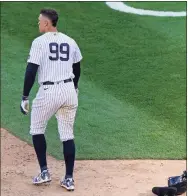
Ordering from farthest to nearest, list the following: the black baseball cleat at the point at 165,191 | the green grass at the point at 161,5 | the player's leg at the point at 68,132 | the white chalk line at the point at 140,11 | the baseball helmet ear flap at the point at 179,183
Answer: the green grass at the point at 161,5, the white chalk line at the point at 140,11, the player's leg at the point at 68,132, the baseball helmet ear flap at the point at 179,183, the black baseball cleat at the point at 165,191

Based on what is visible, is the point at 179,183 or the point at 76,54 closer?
the point at 179,183

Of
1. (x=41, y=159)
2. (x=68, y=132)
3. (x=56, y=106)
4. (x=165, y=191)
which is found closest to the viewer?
(x=165, y=191)

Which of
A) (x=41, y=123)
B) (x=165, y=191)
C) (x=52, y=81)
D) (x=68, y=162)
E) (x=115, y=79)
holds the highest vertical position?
(x=52, y=81)

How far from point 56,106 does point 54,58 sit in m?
0.55

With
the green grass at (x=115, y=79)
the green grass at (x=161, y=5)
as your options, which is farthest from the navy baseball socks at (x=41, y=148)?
the green grass at (x=161, y=5)

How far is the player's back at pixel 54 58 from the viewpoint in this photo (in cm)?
727

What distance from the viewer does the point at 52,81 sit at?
7.30 metres

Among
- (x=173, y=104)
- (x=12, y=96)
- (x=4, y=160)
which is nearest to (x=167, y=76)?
(x=173, y=104)

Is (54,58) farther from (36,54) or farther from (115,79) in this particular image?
(115,79)

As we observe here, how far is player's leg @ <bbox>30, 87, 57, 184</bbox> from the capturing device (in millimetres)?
7352

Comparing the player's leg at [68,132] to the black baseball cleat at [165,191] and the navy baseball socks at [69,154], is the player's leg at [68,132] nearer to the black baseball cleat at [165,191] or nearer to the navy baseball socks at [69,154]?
the navy baseball socks at [69,154]

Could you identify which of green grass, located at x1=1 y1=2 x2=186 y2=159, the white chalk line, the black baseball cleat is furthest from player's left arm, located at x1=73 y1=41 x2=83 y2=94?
the white chalk line

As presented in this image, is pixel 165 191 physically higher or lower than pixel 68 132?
lower

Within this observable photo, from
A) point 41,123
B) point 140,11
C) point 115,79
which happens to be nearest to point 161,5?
point 140,11
